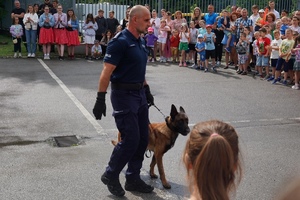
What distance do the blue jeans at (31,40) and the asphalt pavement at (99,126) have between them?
2337mm

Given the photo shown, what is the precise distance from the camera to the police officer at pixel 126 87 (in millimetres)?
5051

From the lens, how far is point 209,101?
34.5ft

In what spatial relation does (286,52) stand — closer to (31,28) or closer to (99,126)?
(99,126)

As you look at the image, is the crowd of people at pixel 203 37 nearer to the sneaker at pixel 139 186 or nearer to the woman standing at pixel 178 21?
the woman standing at pixel 178 21

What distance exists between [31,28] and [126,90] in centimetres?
1287

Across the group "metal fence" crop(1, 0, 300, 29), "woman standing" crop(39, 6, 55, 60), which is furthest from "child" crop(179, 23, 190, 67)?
"metal fence" crop(1, 0, 300, 29)

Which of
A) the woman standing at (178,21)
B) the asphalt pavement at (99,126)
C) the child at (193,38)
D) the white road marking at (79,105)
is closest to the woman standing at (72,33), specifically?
the asphalt pavement at (99,126)

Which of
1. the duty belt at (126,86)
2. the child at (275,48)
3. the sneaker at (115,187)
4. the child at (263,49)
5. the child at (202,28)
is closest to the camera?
the duty belt at (126,86)

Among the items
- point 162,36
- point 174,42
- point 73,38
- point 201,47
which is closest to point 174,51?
point 174,42

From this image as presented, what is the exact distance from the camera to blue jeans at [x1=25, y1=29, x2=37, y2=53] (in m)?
17.1

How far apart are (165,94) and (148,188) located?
5926mm

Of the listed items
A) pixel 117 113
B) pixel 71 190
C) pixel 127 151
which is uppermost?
pixel 117 113

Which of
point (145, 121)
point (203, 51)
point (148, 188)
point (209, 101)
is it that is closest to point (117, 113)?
point (145, 121)

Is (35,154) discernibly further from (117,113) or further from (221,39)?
(221,39)
